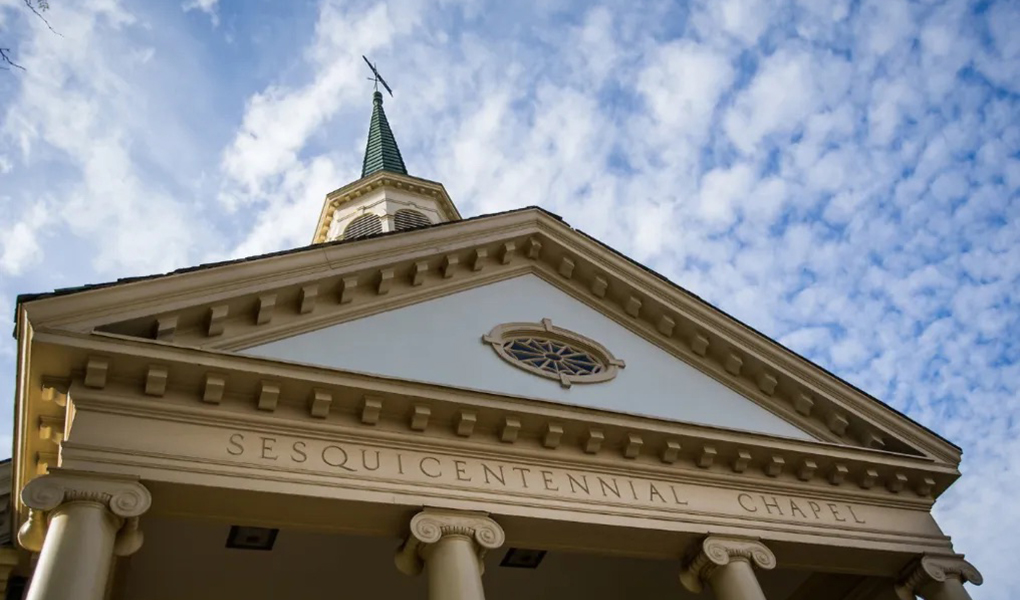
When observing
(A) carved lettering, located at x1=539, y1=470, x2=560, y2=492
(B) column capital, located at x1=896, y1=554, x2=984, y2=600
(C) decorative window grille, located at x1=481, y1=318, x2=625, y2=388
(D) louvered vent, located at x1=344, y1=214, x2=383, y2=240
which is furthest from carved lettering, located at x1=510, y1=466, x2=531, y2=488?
(D) louvered vent, located at x1=344, y1=214, x2=383, y2=240

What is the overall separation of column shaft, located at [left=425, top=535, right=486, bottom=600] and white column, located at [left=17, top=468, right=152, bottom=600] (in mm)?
3049

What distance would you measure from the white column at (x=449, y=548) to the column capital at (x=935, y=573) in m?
6.46

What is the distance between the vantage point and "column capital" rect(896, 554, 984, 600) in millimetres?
13227

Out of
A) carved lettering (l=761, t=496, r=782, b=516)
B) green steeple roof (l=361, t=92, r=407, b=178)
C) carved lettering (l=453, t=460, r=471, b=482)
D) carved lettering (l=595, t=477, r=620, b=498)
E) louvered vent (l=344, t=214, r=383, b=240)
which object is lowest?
carved lettering (l=453, t=460, r=471, b=482)

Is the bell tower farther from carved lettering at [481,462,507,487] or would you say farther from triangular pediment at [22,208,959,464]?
carved lettering at [481,462,507,487]

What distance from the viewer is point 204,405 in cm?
1031

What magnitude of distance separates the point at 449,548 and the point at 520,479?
Result: 1460 mm

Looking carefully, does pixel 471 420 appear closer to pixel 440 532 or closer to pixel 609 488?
pixel 440 532

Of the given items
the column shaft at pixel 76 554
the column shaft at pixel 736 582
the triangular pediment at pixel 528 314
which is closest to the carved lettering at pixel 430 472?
the triangular pediment at pixel 528 314

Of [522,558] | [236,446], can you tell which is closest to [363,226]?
[522,558]

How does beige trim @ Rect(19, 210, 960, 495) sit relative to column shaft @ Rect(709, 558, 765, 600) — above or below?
above

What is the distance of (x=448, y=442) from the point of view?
1134 centimetres

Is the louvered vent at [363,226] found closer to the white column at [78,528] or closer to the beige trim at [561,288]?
the beige trim at [561,288]

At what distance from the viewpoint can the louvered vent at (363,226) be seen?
24.2 m
